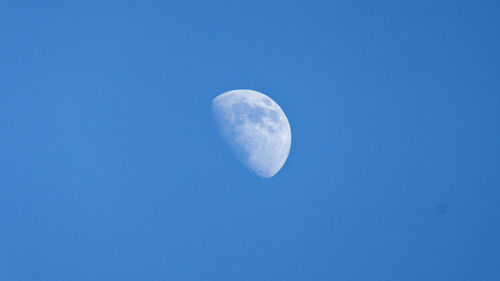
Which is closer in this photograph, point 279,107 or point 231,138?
point 231,138

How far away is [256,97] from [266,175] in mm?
866

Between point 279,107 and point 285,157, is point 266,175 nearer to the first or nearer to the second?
point 285,157

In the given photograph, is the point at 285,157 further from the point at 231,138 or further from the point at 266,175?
the point at 231,138

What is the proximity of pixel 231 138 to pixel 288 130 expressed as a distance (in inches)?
Answer: 26.6

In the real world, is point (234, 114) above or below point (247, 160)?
above

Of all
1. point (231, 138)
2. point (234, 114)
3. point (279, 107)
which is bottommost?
point (231, 138)

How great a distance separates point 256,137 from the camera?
9.96 ft

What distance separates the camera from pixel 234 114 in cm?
303

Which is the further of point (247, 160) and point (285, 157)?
point (285, 157)

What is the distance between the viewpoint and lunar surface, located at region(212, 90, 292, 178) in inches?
118

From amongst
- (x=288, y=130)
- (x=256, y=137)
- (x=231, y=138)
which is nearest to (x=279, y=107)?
(x=288, y=130)

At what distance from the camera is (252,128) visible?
Answer: 9.97ft

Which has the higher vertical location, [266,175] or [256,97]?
[256,97]

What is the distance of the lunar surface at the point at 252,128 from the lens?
301 centimetres
